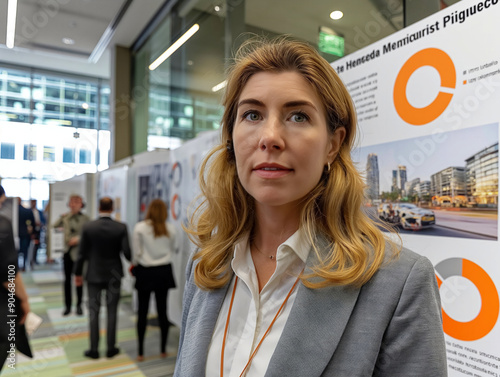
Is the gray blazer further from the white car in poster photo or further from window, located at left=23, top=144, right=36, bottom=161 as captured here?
window, located at left=23, top=144, right=36, bottom=161

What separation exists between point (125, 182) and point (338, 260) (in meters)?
5.33

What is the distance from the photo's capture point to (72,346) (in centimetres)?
420

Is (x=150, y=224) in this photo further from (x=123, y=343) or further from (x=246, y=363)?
(x=246, y=363)

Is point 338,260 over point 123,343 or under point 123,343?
over

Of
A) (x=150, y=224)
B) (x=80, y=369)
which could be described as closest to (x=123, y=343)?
(x=80, y=369)

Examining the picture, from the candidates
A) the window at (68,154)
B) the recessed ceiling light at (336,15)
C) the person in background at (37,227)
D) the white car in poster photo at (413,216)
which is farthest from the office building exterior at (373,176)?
the person in background at (37,227)

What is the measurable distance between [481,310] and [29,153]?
292 centimetres

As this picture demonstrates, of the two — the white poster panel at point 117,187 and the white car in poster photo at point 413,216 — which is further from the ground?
the white poster panel at point 117,187

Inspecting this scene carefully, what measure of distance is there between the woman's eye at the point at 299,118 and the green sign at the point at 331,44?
214cm

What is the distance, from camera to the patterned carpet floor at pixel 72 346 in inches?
141

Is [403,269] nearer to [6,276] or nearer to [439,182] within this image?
[439,182]

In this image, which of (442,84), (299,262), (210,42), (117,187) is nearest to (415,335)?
(299,262)

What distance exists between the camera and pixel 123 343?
4387 millimetres

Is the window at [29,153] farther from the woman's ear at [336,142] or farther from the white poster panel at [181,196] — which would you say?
the woman's ear at [336,142]
